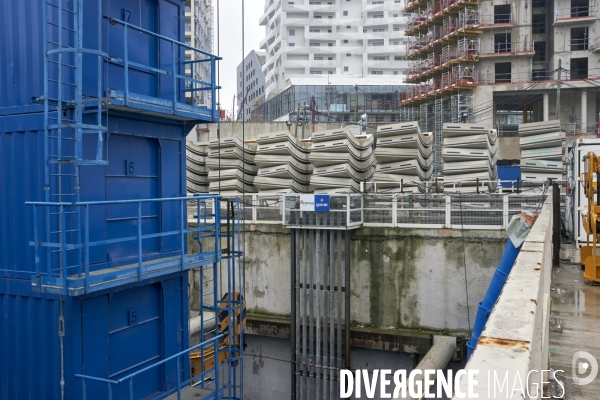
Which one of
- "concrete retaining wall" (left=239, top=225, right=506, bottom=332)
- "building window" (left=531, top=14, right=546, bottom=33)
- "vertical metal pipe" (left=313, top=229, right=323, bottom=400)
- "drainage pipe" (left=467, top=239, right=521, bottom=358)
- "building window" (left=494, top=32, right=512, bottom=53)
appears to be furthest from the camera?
"building window" (left=531, top=14, right=546, bottom=33)

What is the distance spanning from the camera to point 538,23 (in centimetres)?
4747

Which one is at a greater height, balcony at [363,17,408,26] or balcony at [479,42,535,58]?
balcony at [363,17,408,26]

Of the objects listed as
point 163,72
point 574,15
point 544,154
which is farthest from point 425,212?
point 574,15

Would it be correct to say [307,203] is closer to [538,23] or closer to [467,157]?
[467,157]

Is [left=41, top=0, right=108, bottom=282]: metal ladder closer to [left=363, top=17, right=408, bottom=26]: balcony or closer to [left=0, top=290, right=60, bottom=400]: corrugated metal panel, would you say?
[left=0, top=290, right=60, bottom=400]: corrugated metal panel

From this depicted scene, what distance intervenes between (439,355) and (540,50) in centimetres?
4159

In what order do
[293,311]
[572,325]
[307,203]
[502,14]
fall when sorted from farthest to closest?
[502,14] → [293,311] → [307,203] → [572,325]

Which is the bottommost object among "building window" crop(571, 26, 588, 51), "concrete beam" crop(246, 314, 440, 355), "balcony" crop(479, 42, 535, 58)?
"concrete beam" crop(246, 314, 440, 355)

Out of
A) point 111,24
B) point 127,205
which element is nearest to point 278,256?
point 127,205

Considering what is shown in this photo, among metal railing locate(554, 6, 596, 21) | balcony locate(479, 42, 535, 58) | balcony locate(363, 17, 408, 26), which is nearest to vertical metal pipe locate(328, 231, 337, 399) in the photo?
balcony locate(479, 42, 535, 58)

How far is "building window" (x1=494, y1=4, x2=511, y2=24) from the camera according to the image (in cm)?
4259

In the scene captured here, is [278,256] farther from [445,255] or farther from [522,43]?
[522,43]

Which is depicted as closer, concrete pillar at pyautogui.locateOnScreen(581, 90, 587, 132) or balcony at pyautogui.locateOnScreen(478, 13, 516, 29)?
concrete pillar at pyautogui.locateOnScreen(581, 90, 587, 132)

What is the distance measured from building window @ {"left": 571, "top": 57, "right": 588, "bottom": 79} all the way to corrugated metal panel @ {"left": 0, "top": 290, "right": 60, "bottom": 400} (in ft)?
148
